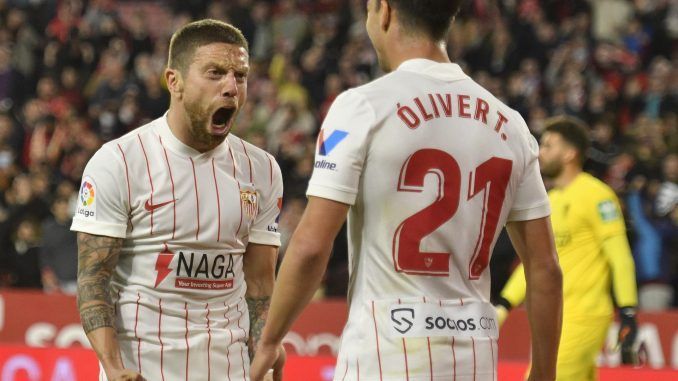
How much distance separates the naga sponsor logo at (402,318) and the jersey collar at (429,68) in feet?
2.29

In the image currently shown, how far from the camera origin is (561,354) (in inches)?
297

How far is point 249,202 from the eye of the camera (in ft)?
15.4

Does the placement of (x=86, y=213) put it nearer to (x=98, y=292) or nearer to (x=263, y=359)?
(x=98, y=292)

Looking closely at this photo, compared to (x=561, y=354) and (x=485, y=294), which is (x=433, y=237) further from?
(x=561, y=354)

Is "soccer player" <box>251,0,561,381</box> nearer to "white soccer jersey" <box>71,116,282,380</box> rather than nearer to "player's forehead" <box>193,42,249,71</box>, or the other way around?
"white soccer jersey" <box>71,116,282,380</box>

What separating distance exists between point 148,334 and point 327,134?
52.5 inches

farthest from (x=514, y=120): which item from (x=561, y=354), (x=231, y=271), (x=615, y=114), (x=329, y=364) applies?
(x=615, y=114)

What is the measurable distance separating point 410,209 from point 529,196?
464 millimetres

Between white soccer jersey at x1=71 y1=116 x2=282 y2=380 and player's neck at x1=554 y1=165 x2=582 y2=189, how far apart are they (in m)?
3.80

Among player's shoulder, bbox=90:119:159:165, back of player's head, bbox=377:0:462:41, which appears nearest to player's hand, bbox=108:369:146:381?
player's shoulder, bbox=90:119:159:165

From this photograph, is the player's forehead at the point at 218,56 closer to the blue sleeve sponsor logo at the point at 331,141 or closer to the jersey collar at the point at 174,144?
the jersey collar at the point at 174,144

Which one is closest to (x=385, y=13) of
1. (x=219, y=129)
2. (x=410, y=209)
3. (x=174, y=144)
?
(x=410, y=209)

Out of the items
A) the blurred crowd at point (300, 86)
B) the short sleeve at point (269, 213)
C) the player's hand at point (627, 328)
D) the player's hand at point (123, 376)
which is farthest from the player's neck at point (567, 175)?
the player's hand at point (123, 376)

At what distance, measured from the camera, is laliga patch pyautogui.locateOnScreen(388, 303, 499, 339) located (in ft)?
11.5
